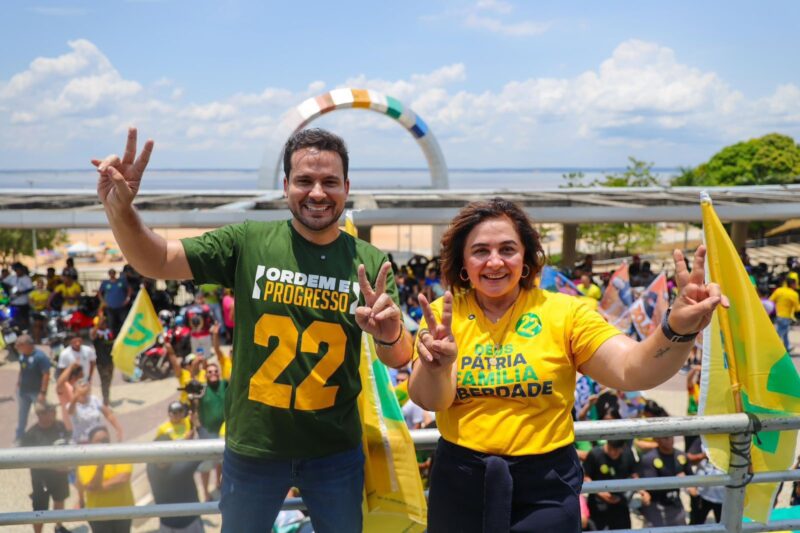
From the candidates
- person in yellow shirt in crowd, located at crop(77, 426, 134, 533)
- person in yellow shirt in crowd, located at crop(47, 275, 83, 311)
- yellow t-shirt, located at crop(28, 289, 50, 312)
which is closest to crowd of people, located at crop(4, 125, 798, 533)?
person in yellow shirt in crowd, located at crop(77, 426, 134, 533)

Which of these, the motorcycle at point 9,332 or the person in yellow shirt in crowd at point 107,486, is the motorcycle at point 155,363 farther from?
the person in yellow shirt in crowd at point 107,486

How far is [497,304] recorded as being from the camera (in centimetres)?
214

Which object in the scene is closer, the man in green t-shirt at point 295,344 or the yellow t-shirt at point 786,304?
the man in green t-shirt at point 295,344

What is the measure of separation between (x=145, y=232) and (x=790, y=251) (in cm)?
3356

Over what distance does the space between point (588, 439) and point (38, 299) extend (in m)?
12.8

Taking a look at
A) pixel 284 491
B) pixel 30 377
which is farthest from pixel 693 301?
pixel 30 377

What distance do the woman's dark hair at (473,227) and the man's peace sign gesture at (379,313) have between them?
1.00 ft

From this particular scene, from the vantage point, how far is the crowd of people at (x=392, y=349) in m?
1.92

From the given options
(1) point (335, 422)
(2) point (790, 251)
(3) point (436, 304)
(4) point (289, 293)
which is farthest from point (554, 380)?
(2) point (790, 251)

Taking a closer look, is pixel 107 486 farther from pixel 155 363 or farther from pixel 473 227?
pixel 155 363

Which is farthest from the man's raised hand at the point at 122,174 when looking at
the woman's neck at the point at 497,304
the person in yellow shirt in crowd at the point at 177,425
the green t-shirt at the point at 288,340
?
the person in yellow shirt in crowd at the point at 177,425

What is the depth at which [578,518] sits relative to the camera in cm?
196

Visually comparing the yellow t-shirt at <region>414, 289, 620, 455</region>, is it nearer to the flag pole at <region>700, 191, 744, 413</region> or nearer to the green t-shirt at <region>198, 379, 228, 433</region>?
the flag pole at <region>700, 191, 744, 413</region>

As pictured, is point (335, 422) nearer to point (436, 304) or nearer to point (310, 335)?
point (310, 335)
